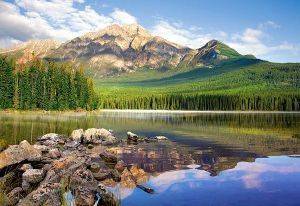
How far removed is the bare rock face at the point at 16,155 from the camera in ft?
111

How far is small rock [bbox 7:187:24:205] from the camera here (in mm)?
22302

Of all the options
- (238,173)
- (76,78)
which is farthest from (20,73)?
(238,173)

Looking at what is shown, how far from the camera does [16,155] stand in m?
35.5

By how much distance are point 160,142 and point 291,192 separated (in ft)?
117

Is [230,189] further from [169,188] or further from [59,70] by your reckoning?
[59,70]

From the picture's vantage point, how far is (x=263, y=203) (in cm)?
2458

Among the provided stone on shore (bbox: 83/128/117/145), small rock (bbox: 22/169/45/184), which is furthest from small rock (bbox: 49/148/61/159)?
stone on shore (bbox: 83/128/117/145)

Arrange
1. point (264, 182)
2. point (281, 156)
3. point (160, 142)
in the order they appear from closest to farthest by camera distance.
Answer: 1. point (264, 182)
2. point (281, 156)
3. point (160, 142)

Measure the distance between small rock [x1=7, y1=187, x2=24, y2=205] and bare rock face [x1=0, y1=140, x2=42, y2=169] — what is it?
8.12 meters

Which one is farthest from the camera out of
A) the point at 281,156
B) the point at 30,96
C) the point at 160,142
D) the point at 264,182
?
the point at 30,96

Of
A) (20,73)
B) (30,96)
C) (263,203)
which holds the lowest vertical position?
(263,203)

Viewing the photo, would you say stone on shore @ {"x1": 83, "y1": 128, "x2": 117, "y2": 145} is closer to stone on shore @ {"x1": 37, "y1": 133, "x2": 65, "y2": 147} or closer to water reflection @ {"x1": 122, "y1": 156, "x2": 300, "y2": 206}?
stone on shore @ {"x1": 37, "y1": 133, "x2": 65, "y2": 147}

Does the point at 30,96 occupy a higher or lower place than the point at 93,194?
higher

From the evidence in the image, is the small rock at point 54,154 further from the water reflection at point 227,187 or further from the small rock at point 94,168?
the water reflection at point 227,187
